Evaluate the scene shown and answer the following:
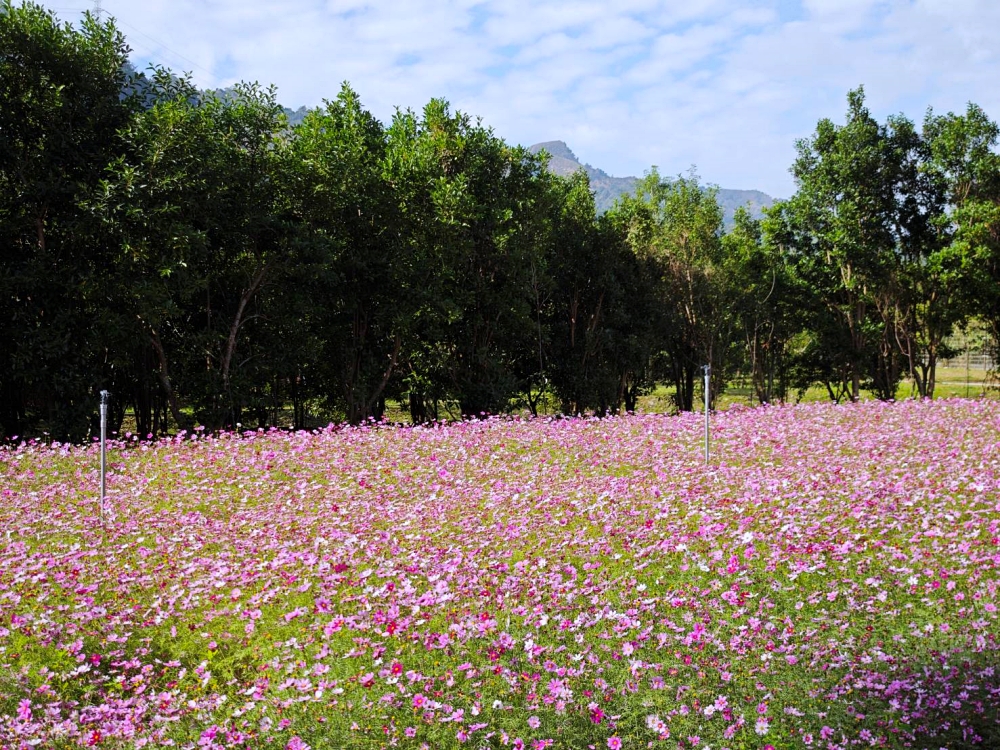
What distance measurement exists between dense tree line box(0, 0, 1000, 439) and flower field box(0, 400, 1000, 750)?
6249mm

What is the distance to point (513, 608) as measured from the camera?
680 centimetres

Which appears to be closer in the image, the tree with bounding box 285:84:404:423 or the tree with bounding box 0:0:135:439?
the tree with bounding box 0:0:135:439

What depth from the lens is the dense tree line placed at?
16.4 metres

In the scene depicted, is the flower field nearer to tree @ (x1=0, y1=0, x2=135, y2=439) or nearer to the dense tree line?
tree @ (x1=0, y1=0, x2=135, y2=439)

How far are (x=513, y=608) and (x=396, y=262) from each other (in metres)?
15.5

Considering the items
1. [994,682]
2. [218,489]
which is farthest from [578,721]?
[218,489]

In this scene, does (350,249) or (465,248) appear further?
(465,248)

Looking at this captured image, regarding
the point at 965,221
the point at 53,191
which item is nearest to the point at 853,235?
the point at 965,221

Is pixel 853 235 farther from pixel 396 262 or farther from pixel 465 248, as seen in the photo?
pixel 396 262

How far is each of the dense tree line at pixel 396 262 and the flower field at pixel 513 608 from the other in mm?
6249

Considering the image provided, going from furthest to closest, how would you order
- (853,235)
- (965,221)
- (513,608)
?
(853,235)
(965,221)
(513,608)

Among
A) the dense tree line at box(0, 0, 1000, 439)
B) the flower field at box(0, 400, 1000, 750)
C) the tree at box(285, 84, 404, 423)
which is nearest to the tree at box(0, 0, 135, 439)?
the dense tree line at box(0, 0, 1000, 439)

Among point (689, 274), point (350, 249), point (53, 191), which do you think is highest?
point (689, 274)

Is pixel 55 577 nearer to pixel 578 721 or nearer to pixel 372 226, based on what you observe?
pixel 578 721
